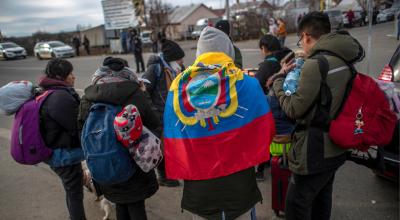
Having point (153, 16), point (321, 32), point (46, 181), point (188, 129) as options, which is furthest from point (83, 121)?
point (153, 16)

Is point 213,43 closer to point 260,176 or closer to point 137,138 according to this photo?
point 137,138

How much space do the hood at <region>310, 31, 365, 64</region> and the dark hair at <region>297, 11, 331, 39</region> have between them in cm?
13

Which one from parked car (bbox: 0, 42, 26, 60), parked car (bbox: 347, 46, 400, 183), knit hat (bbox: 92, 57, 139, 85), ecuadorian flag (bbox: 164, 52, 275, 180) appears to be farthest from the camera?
parked car (bbox: 0, 42, 26, 60)

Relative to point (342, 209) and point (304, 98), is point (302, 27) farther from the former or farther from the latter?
point (342, 209)

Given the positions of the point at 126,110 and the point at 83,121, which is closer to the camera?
the point at 126,110

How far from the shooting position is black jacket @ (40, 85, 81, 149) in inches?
108

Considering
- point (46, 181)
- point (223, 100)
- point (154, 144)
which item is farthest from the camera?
point (46, 181)

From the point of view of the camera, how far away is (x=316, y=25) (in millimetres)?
2266

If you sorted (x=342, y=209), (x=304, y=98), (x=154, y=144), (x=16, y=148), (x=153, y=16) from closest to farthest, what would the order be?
(x=304, y=98)
(x=154, y=144)
(x=16, y=148)
(x=342, y=209)
(x=153, y=16)

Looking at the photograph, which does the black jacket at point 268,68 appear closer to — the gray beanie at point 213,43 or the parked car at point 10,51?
the gray beanie at point 213,43

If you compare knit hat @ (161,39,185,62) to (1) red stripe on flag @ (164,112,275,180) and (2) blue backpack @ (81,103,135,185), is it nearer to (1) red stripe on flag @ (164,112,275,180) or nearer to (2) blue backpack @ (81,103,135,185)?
(2) blue backpack @ (81,103,135,185)

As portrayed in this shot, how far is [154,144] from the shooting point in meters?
2.43

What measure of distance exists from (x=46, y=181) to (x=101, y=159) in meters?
2.75

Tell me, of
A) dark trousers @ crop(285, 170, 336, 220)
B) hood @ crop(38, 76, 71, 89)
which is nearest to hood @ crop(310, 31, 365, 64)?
dark trousers @ crop(285, 170, 336, 220)
